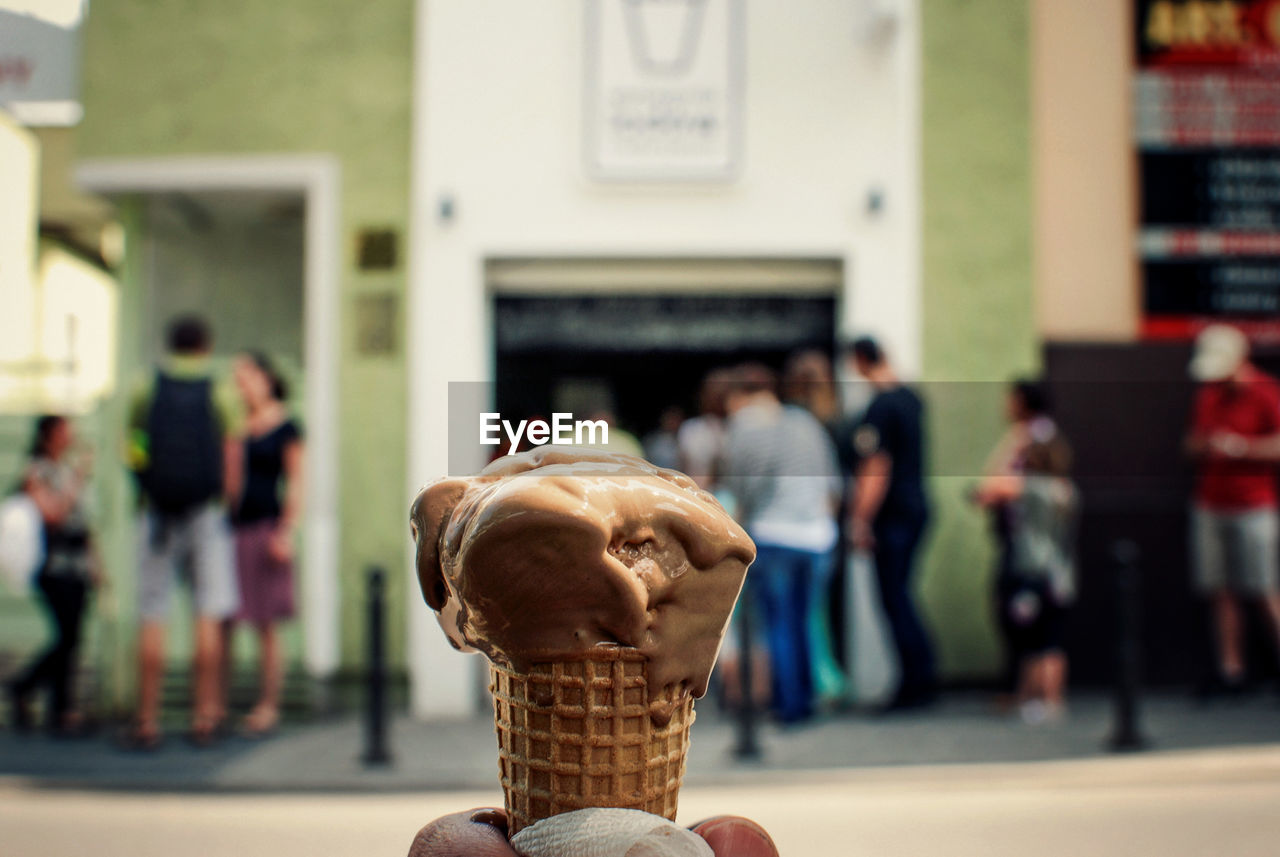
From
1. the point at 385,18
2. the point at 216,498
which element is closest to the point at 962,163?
the point at 385,18

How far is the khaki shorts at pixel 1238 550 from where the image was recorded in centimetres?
591

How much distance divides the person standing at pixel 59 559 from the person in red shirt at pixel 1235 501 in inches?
258

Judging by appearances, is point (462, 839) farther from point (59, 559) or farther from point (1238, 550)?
point (1238, 550)

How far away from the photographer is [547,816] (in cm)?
162

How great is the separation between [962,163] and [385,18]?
374 cm

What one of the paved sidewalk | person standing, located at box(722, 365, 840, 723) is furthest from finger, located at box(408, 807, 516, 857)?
person standing, located at box(722, 365, 840, 723)

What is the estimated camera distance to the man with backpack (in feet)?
16.9

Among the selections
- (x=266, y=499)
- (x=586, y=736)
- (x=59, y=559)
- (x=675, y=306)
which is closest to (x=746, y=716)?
(x=675, y=306)

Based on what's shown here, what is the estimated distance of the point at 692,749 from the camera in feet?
16.7

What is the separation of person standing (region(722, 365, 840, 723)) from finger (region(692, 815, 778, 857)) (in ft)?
11.4

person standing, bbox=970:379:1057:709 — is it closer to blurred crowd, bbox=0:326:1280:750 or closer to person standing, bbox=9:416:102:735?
blurred crowd, bbox=0:326:1280:750

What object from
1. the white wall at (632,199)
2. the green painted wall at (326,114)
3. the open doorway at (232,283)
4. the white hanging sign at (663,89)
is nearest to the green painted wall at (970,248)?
the white wall at (632,199)

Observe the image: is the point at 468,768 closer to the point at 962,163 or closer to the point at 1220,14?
the point at 962,163

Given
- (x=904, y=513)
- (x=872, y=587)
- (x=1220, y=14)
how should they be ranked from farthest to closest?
(x=1220, y=14), (x=872, y=587), (x=904, y=513)
